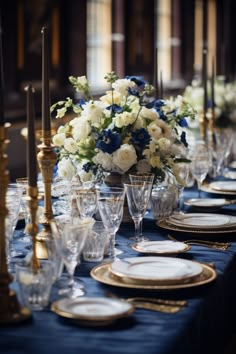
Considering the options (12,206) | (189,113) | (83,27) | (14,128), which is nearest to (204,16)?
(83,27)

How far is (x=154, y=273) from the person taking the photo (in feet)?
8.25

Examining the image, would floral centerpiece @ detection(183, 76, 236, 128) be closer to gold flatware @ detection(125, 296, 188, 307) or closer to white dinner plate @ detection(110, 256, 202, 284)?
white dinner plate @ detection(110, 256, 202, 284)

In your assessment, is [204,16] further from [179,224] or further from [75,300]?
[75,300]

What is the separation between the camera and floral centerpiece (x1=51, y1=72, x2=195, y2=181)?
3.35m

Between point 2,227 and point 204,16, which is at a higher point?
point 204,16

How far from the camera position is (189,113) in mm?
3652

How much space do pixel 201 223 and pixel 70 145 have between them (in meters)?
0.59

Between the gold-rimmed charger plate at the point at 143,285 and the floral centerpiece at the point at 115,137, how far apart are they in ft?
2.62

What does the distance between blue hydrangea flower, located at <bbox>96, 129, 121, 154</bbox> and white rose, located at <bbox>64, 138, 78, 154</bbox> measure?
0.11 meters

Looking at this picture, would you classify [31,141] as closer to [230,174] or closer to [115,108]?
[115,108]

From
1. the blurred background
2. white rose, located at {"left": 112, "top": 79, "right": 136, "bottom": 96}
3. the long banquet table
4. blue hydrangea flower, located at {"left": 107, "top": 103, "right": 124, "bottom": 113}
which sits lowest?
the long banquet table

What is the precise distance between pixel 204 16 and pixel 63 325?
12525 millimetres

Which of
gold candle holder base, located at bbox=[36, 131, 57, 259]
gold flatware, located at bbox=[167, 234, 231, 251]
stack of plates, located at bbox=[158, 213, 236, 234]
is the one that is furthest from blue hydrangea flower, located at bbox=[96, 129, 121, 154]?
gold candle holder base, located at bbox=[36, 131, 57, 259]

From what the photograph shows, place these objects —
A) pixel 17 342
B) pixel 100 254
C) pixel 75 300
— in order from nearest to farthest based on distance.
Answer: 1. pixel 17 342
2. pixel 75 300
3. pixel 100 254
